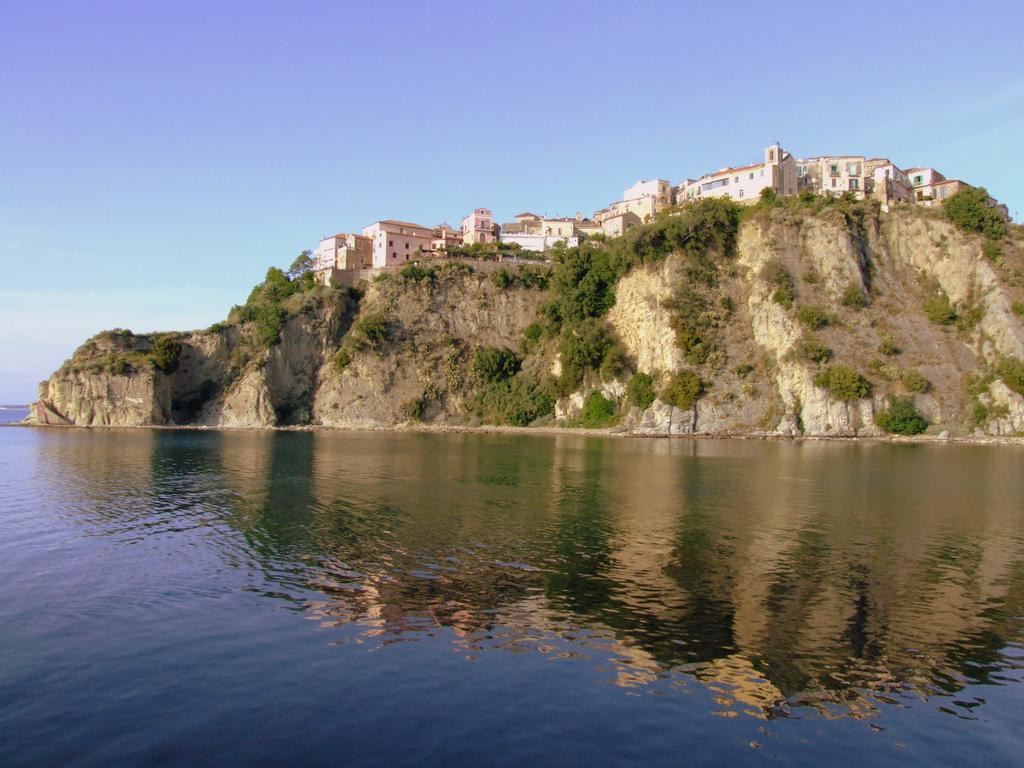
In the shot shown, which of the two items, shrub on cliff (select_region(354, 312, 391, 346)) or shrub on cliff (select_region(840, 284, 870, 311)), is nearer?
shrub on cliff (select_region(840, 284, 870, 311))

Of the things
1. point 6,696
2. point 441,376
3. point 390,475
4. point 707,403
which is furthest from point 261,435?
point 6,696

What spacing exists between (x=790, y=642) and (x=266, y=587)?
9.71 meters

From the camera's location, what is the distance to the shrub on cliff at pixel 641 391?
208ft

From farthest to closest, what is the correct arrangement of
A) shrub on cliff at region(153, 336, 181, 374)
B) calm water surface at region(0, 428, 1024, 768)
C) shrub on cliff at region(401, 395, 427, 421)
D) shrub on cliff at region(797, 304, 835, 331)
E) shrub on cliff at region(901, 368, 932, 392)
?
shrub on cliff at region(153, 336, 181, 374) < shrub on cliff at region(401, 395, 427, 421) < shrub on cliff at region(797, 304, 835, 331) < shrub on cliff at region(901, 368, 932, 392) < calm water surface at region(0, 428, 1024, 768)

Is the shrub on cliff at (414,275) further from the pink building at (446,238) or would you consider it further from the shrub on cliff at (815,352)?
the shrub on cliff at (815,352)

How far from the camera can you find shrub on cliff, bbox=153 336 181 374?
73.2 meters

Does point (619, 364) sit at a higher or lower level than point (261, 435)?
higher

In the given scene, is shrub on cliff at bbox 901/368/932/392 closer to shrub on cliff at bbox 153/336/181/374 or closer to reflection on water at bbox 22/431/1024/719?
reflection on water at bbox 22/431/1024/719

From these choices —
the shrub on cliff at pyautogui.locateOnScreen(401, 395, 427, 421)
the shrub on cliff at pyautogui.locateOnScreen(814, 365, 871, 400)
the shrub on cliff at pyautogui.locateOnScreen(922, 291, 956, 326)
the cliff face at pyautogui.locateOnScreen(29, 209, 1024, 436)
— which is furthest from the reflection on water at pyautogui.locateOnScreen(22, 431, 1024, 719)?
the shrub on cliff at pyautogui.locateOnScreen(401, 395, 427, 421)

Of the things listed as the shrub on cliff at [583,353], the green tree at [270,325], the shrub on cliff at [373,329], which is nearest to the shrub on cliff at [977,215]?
the shrub on cliff at [583,353]

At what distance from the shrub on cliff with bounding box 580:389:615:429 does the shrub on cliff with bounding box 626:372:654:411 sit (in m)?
Result: 2.34

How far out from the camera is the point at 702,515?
22.8 metres

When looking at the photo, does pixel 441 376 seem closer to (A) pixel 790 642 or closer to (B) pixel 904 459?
(B) pixel 904 459

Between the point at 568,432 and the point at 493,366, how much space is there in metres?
12.9
